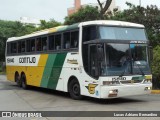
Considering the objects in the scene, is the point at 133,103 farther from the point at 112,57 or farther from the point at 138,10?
the point at 138,10

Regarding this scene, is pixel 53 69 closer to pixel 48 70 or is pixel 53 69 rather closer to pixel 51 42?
pixel 48 70

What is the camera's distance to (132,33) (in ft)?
48.8

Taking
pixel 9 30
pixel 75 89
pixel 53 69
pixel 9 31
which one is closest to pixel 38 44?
pixel 53 69

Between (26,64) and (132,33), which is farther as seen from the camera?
(26,64)

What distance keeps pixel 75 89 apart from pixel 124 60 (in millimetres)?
2694

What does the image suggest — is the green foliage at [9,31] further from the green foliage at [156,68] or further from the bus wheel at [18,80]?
the green foliage at [156,68]

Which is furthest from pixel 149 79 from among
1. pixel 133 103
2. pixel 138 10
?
pixel 138 10

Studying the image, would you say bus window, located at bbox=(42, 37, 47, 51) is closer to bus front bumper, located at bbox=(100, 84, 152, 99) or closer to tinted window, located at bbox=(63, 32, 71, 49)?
tinted window, located at bbox=(63, 32, 71, 49)

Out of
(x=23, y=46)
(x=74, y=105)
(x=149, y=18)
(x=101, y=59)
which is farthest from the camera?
(x=149, y=18)

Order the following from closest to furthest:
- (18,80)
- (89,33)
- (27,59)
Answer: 1. (89,33)
2. (27,59)
3. (18,80)

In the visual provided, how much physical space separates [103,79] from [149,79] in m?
2.04

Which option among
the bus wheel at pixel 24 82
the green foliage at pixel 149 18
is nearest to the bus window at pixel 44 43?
the bus wheel at pixel 24 82

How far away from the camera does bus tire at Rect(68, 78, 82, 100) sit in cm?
1549

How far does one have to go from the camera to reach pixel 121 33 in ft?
47.8
